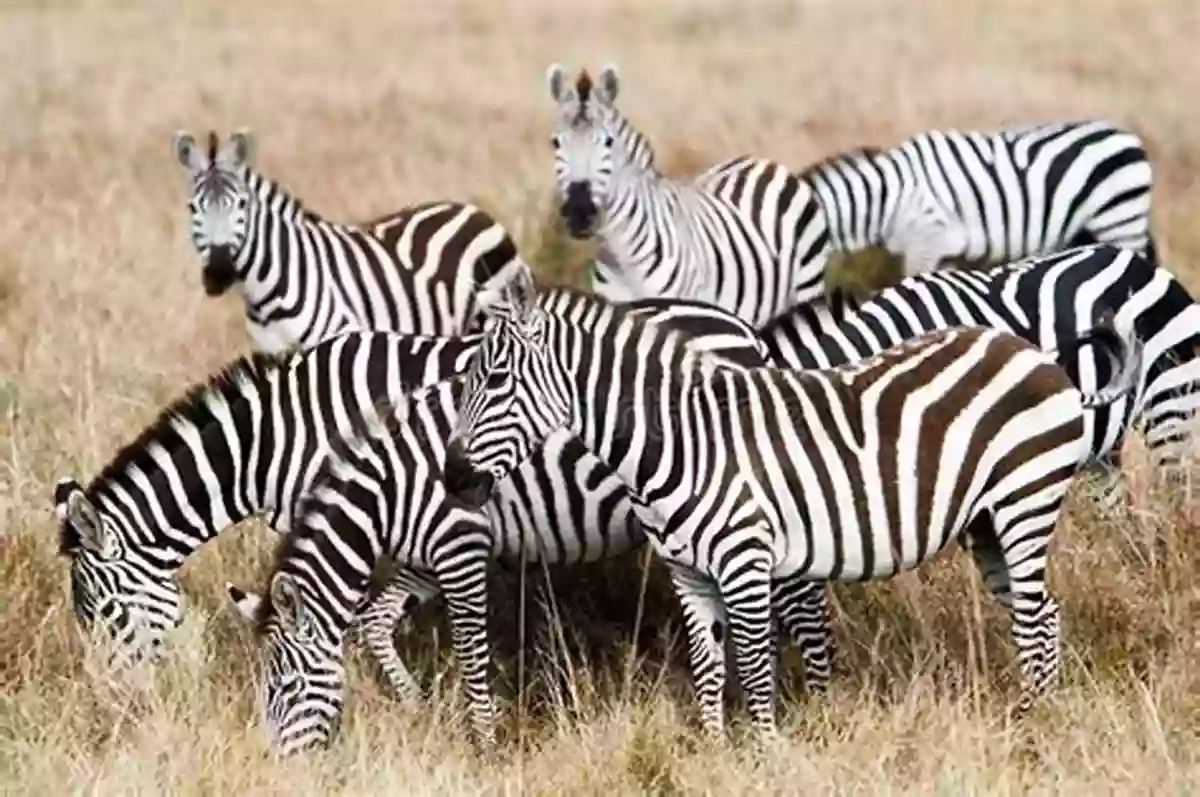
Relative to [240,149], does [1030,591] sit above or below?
below

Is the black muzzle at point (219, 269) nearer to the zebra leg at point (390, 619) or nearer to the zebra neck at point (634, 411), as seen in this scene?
the zebra leg at point (390, 619)

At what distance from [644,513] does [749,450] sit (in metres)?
0.38

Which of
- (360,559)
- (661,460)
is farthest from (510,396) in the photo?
(360,559)

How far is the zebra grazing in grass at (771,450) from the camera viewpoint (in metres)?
5.36

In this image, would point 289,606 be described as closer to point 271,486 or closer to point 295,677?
point 295,677

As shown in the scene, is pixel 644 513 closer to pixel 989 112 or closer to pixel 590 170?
pixel 590 170

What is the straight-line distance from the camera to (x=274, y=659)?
5398 mm

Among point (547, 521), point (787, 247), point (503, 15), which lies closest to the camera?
point (547, 521)

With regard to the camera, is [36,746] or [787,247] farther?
[787,247]

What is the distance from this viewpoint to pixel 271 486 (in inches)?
240

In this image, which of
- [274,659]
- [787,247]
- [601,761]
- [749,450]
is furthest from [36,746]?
[787,247]

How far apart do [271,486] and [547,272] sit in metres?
5.05

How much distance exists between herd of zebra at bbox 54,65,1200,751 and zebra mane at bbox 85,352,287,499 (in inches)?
0.4

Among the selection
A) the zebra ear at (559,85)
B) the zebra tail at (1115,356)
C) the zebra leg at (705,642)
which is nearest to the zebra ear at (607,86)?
the zebra ear at (559,85)
